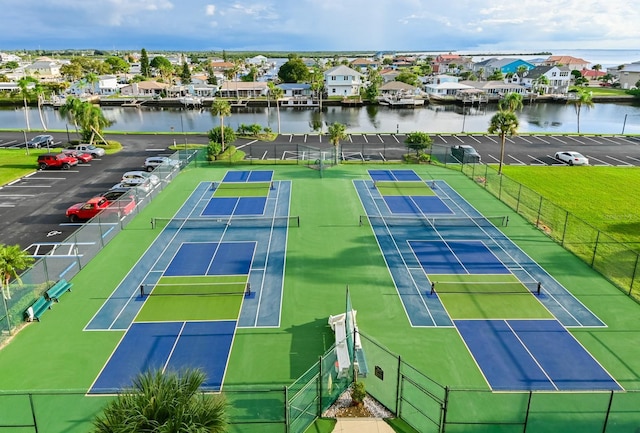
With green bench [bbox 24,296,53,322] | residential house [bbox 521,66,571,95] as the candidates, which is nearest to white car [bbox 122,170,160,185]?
green bench [bbox 24,296,53,322]

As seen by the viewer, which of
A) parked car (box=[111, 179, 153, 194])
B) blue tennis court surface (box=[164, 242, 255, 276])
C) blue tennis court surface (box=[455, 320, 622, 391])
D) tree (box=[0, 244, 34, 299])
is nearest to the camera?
blue tennis court surface (box=[455, 320, 622, 391])

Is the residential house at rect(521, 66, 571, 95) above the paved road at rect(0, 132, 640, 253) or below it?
above

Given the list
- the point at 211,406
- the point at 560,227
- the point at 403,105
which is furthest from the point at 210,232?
the point at 403,105

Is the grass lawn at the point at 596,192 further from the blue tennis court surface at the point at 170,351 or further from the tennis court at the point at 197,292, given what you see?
the blue tennis court surface at the point at 170,351

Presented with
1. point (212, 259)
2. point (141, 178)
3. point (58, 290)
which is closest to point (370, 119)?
point (141, 178)

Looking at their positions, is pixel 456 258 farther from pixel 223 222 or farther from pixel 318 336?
pixel 223 222

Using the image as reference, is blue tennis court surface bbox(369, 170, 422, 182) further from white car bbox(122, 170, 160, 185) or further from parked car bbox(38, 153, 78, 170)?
parked car bbox(38, 153, 78, 170)
